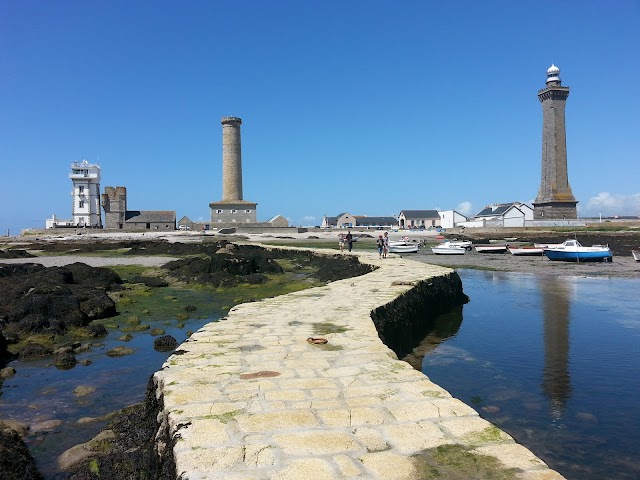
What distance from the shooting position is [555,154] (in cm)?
6581

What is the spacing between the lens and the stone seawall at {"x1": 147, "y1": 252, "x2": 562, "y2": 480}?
3234mm

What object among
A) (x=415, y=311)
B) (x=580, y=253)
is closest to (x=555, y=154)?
(x=580, y=253)

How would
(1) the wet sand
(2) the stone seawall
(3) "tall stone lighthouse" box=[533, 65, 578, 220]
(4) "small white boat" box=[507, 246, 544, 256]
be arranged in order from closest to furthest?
1. (2) the stone seawall
2. (1) the wet sand
3. (4) "small white boat" box=[507, 246, 544, 256]
4. (3) "tall stone lighthouse" box=[533, 65, 578, 220]

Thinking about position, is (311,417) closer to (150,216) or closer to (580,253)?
(580,253)

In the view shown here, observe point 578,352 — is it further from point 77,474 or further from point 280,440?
point 77,474

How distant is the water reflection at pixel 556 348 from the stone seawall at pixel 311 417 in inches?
119

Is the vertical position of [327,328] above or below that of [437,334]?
above

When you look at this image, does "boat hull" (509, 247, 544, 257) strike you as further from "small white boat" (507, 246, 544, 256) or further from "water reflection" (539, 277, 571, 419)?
"water reflection" (539, 277, 571, 419)

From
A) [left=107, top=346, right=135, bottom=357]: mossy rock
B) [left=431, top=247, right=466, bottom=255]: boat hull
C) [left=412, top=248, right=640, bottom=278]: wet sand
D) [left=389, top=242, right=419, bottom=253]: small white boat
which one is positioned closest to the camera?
[left=107, top=346, right=135, bottom=357]: mossy rock

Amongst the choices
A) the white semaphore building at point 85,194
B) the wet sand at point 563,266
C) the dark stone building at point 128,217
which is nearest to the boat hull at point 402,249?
the wet sand at point 563,266

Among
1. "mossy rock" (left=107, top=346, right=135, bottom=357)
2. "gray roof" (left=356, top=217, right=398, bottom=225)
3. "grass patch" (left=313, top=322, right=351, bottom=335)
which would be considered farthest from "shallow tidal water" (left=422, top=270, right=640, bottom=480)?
"gray roof" (left=356, top=217, right=398, bottom=225)

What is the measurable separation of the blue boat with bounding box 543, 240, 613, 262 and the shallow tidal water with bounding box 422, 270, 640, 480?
16951 millimetres

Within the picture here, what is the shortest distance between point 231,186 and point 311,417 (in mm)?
68768

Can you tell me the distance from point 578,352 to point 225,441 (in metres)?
8.81
